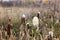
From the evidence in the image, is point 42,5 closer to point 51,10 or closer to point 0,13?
point 51,10

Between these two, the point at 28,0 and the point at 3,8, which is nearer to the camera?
the point at 3,8

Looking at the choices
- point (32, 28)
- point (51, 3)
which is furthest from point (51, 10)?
point (32, 28)

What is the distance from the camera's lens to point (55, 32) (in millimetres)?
2869

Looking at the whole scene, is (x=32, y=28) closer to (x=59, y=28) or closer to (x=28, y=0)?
(x=59, y=28)

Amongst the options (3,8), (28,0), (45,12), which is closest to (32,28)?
(45,12)

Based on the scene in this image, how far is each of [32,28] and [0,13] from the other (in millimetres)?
1080

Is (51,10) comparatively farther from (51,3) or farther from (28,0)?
(28,0)

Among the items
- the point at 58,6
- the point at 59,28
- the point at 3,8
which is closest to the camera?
the point at 59,28

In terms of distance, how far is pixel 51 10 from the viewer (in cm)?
403

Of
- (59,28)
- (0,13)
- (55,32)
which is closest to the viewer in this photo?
(55,32)

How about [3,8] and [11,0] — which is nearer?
[3,8]

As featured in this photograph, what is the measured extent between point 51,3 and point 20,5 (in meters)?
0.65

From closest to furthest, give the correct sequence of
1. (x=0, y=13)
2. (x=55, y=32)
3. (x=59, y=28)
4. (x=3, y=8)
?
(x=55, y=32)
(x=59, y=28)
(x=0, y=13)
(x=3, y=8)

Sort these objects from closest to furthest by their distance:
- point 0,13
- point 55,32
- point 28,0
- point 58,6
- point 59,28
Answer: point 55,32, point 59,28, point 0,13, point 58,6, point 28,0
